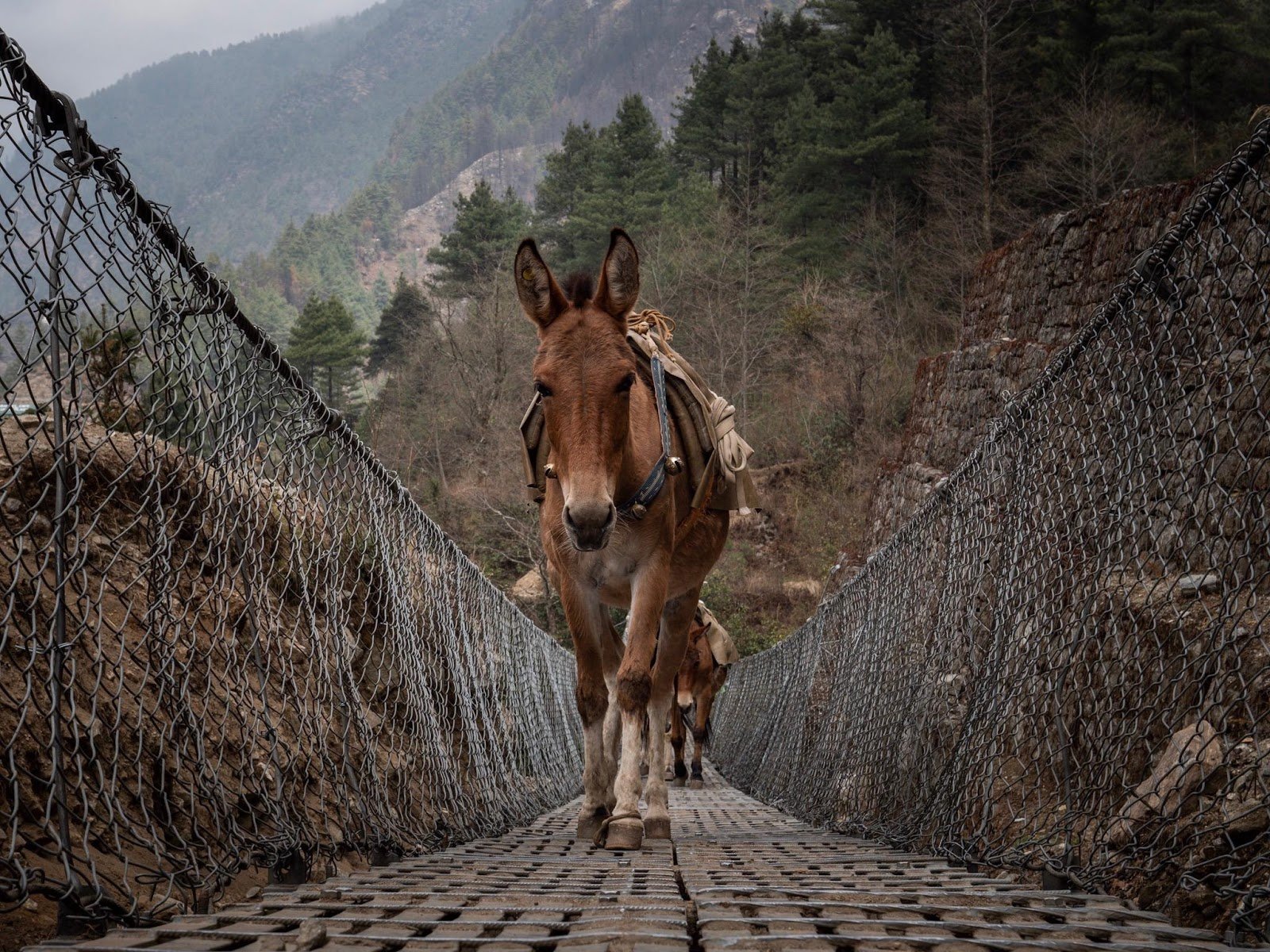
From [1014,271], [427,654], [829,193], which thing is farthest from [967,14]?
[427,654]

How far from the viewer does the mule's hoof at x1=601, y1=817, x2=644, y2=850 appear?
171 inches

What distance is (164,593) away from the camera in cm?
260

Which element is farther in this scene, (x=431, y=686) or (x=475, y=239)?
(x=475, y=239)

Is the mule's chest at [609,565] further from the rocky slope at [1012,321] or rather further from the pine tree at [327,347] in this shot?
the pine tree at [327,347]

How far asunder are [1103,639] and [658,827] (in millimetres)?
2209

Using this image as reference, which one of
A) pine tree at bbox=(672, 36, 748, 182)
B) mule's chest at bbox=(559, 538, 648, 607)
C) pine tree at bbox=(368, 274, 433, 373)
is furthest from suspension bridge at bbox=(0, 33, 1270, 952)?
pine tree at bbox=(368, 274, 433, 373)

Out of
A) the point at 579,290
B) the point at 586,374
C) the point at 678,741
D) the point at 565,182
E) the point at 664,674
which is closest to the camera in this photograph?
the point at 586,374

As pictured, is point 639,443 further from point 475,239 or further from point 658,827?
point 475,239

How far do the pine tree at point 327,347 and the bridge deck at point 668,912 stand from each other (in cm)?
4730

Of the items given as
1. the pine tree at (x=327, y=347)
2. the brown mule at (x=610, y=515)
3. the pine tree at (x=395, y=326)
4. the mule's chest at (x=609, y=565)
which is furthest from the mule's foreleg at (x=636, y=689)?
the pine tree at (x=395, y=326)

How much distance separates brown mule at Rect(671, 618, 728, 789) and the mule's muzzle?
934cm

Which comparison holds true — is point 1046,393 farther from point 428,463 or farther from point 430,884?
point 428,463

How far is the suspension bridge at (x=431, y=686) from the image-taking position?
86.4 inches

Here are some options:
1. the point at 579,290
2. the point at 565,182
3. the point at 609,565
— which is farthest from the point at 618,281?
the point at 565,182
